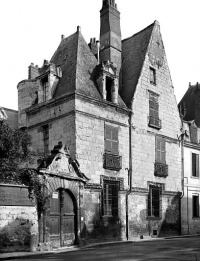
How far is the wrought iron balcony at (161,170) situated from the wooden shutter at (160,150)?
272 mm

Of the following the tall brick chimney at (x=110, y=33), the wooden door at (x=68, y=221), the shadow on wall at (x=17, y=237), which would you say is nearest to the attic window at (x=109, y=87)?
the tall brick chimney at (x=110, y=33)

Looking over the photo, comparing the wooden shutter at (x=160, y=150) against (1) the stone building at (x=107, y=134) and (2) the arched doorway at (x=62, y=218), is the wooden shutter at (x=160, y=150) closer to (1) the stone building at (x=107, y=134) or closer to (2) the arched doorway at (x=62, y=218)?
(1) the stone building at (x=107, y=134)

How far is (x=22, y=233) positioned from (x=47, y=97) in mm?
8398

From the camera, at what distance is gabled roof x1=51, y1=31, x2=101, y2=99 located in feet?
67.3

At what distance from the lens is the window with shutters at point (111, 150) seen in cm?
2072

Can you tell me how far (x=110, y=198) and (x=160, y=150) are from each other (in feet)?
17.1

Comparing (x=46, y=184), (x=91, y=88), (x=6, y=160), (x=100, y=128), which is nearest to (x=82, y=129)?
(x=100, y=128)

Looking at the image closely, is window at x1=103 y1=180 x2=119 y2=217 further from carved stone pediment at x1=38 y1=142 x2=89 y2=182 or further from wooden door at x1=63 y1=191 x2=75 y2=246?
wooden door at x1=63 y1=191 x2=75 y2=246

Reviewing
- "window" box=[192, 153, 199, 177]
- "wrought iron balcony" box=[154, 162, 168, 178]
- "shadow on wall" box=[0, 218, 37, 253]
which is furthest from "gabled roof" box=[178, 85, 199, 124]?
"shadow on wall" box=[0, 218, 37, 253]

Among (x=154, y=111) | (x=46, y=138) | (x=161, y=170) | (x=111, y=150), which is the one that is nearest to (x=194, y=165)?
(x=161, y=170)

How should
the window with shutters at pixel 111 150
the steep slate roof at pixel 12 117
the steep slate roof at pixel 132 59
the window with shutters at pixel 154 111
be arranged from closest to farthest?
the window with shutters at pixel 111 150 → the steep slate roof at pixel 132 59 → the window with shutters at pixel 154 111 → the steep slate roof at pixel 12 117

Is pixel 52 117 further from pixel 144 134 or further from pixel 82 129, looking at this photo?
pixel 144 134

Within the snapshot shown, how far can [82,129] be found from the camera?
776 inches

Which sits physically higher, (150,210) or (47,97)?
(47,97)
